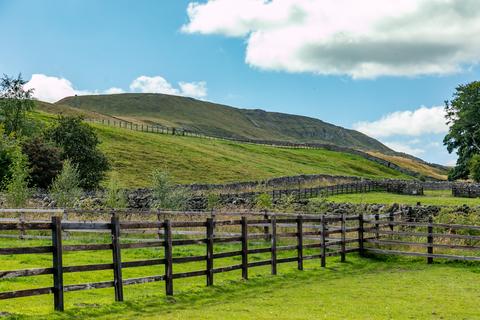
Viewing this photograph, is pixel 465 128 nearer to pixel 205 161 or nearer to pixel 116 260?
pixel 205 161

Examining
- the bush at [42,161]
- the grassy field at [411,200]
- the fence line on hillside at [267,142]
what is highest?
the fence line on hillside at [267,142]

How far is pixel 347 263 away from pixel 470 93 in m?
69.3

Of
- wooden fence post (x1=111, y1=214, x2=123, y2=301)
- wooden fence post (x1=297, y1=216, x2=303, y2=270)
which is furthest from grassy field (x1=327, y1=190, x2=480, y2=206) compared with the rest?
wooden fence post (x1=111, y1=214, x2=123, y2=301)

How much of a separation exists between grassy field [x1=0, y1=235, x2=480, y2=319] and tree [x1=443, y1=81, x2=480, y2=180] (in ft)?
216

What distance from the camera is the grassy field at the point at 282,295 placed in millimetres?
11555

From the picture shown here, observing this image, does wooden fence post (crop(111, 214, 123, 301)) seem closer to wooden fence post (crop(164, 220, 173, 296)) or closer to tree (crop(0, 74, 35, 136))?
wooden fence post (crop(164, 220, 173, 296))

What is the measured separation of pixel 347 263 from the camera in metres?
20.6

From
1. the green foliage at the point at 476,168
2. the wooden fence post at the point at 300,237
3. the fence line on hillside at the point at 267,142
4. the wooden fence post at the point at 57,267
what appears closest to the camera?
the wooden fence post at the point at 57,267

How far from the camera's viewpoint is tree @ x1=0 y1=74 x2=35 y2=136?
222ft

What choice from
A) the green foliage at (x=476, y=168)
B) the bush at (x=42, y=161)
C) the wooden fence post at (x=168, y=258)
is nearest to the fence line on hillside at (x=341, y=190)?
the green foliage at (x=476, y=168)

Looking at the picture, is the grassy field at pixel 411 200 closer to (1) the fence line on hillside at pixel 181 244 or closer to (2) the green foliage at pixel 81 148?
(1) the fence line on hillside at pixel 181 244

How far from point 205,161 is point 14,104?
999 inches

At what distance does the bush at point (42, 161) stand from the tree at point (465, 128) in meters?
55.8

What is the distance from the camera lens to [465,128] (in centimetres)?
8181
